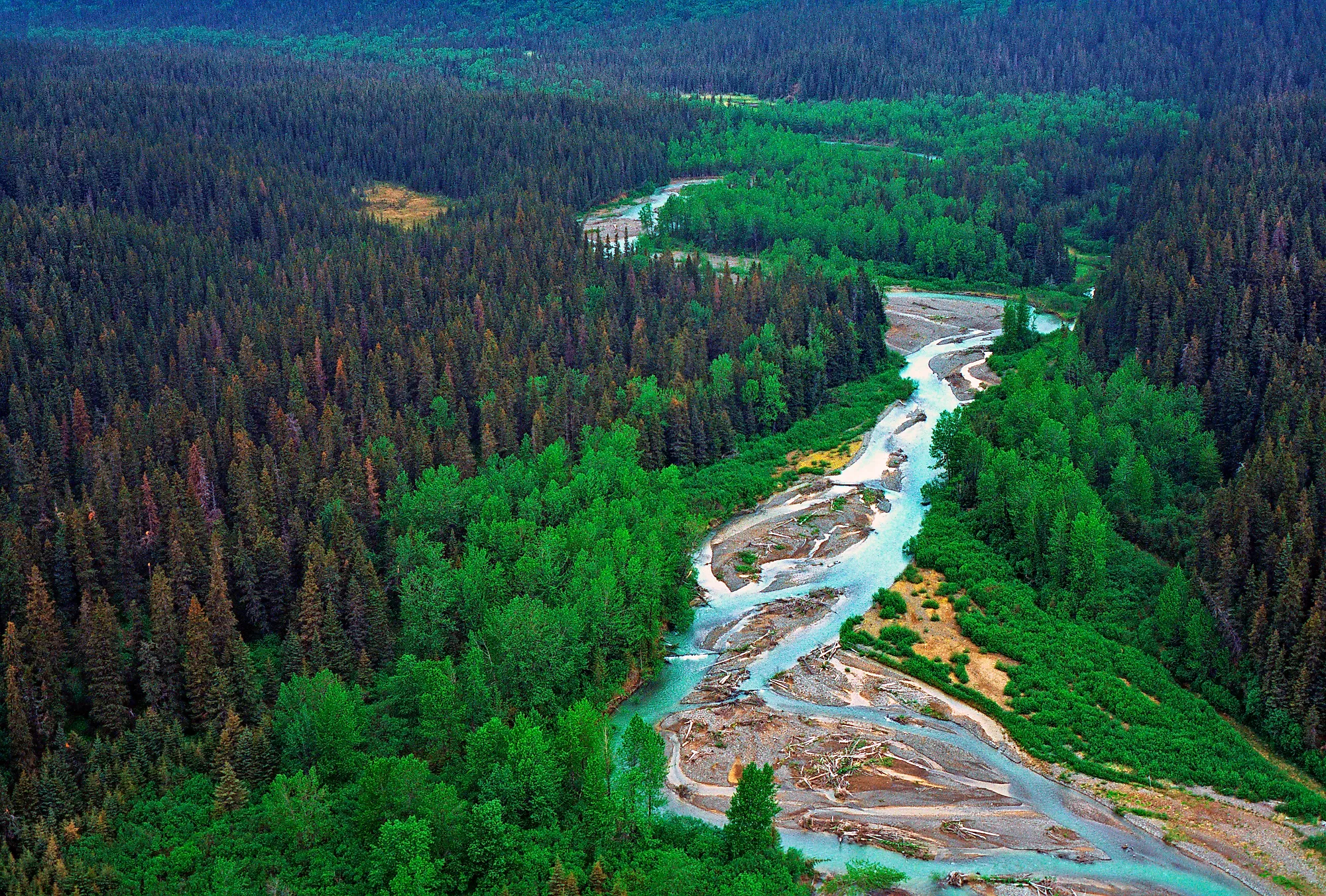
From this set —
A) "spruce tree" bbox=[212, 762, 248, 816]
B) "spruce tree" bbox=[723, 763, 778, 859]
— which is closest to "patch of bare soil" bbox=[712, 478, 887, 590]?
"spruce tree" bbox=[723, 763, 778, 859]

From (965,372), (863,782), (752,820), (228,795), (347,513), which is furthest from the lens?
(965,372)

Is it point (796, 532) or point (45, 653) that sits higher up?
point (45, 653)

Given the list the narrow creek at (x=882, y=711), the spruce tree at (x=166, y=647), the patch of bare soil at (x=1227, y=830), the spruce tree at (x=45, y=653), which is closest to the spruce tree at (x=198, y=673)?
the spruce tree at (x=166, y=647)

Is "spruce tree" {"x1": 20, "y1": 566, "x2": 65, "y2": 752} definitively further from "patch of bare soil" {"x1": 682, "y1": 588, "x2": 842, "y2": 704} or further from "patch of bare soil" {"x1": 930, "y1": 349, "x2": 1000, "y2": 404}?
"patch of bare soil" {"x1": 930, "y1": 349, "x2": 1000, "y2": 404}

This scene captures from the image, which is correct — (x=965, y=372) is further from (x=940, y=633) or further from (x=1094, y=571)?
(x=940, y=633)

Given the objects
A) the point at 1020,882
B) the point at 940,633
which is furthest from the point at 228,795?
the point at 940,633

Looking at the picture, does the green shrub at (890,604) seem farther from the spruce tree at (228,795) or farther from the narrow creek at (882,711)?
the spruce tree at (228,795)
